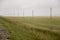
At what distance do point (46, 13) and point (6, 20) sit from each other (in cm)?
135

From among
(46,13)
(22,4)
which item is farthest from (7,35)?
(46,13)

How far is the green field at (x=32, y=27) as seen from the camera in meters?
3.20

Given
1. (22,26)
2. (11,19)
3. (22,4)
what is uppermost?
(22,4)

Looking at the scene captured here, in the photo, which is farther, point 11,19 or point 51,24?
point 11,19

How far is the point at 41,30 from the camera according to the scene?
3.29m

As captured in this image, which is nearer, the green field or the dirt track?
the green field

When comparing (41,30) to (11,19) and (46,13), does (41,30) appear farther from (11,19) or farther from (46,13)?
(11,19)

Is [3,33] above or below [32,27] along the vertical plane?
below

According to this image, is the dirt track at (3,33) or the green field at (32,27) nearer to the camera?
the green field at (32,27)

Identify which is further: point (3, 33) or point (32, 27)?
point (3, 33)

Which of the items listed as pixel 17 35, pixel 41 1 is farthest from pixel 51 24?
pixel 17 35

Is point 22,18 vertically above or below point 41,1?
below

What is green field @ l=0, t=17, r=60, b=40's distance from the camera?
3.20m

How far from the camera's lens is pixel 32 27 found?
349 cm
